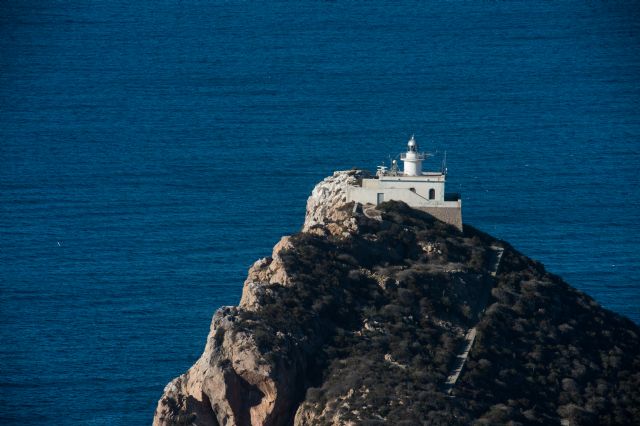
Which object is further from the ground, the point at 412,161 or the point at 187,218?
the point at 187,218

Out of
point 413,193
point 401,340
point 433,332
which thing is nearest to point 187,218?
point 413,193

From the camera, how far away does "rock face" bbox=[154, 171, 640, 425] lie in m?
89.9

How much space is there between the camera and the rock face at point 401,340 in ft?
295

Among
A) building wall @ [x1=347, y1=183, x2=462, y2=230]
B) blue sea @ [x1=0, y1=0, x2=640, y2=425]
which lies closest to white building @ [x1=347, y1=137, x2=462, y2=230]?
building wall @ [x1=347, y1=183, x2=462, y2=230]

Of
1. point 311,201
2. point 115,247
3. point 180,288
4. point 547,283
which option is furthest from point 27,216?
point 547,283

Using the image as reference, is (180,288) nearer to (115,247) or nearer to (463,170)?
(115,247)

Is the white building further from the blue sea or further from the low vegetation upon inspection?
the blue sea

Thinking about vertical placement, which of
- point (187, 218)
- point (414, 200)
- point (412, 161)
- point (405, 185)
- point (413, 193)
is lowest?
point (414, 200)

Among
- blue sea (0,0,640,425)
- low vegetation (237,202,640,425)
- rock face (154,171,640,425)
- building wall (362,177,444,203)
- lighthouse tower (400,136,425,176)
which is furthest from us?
blue sea (0,0,640,425)

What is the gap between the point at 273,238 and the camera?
503 ft

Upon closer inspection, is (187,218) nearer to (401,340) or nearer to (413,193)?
(413,193)

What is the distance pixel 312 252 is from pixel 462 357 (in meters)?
8.30

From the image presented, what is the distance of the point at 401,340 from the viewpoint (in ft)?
308

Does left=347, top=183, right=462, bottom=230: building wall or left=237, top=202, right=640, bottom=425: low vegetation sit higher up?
left=347, top=183, right=462, bottom=230: building wall
